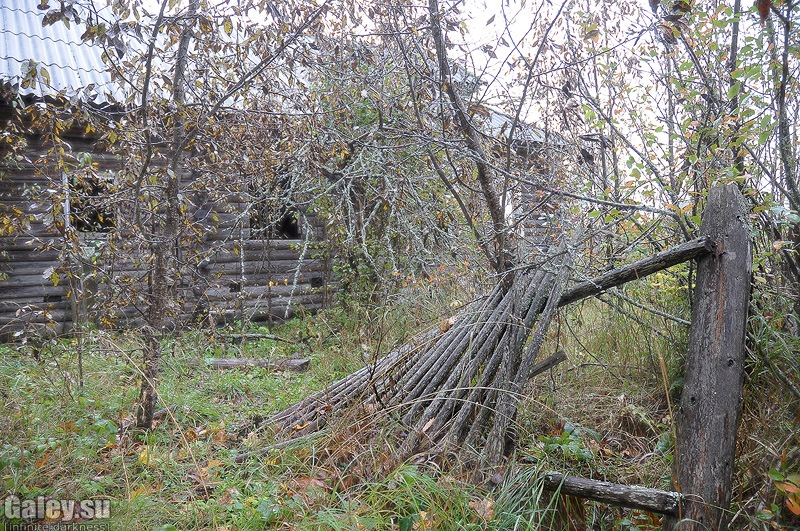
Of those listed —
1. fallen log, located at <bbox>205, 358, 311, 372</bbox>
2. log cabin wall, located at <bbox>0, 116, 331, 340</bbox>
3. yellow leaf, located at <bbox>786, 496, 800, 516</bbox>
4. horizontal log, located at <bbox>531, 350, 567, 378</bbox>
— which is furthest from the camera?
fallen log, located at <bbox>205, 358, 311, 372</bbox>

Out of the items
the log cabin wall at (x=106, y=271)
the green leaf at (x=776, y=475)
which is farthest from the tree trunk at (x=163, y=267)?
the green leaf at (x=776, y=475)

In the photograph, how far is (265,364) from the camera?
18.7 feet

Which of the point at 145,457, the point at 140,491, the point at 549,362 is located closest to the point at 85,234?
the point at 145,457

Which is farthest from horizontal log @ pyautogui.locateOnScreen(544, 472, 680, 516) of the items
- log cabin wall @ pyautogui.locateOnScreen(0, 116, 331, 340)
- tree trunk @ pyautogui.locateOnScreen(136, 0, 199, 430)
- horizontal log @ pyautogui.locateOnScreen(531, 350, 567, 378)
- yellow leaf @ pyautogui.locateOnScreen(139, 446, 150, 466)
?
log cabin wall @ pyautogui.locateOnScreen(0, 116, 331, 340)

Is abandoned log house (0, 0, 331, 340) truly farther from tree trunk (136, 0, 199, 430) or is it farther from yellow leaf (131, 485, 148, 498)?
yellow leaf (131, 485, 148, 498)

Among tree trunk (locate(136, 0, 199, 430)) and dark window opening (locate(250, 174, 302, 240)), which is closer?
tree trunk (locate(136, 0, 199, 430))

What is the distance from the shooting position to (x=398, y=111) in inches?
220

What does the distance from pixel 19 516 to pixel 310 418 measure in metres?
1.57

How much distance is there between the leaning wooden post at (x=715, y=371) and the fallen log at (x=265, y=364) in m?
3.88

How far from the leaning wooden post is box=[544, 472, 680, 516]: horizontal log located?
76 mm

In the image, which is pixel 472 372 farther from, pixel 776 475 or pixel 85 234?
pixel 85 234

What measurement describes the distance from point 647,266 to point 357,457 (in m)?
1.77

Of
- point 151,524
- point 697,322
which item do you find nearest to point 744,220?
point 697,322

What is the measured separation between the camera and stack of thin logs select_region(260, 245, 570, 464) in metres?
3.03
